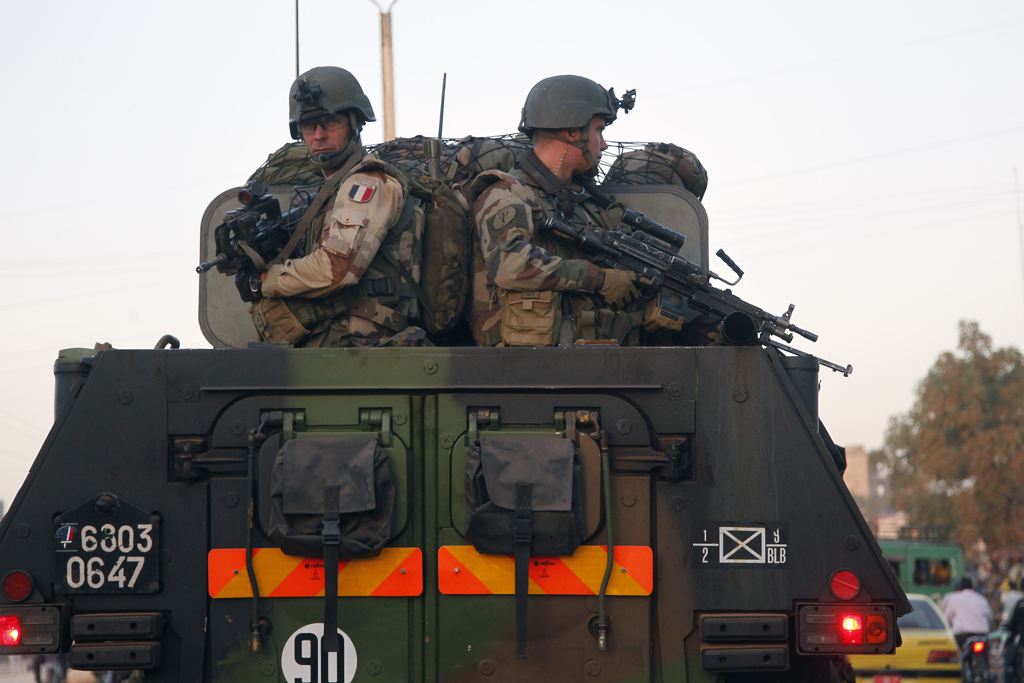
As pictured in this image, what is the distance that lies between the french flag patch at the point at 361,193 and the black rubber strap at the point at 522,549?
1.76 metres

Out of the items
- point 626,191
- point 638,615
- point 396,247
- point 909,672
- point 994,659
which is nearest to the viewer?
point 638,615

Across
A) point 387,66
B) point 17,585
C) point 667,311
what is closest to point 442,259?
point 667,311

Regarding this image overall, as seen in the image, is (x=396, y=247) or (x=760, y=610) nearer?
(x=760, y=610)

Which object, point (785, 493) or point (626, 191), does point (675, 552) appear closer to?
point (785, 493)

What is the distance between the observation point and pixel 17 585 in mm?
5426

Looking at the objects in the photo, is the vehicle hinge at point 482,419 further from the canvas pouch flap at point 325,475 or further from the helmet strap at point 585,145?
the helmet strap at point 585,145

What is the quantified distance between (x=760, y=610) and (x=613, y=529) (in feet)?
1.83

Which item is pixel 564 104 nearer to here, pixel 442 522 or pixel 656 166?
pixel 656 166

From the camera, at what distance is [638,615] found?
538cm

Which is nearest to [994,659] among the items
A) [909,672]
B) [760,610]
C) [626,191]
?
[909,672]

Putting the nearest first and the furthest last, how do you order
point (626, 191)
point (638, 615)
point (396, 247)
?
point (638, 615), point (396, 247), point (626, 191)

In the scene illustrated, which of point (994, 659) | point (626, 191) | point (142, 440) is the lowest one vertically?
point (994, 659)

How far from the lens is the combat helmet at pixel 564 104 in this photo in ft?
24.0

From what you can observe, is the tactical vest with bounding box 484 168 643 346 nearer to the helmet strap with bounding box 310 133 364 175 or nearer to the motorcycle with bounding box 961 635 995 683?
the helmet strap with bounding box 310 133 364 175
